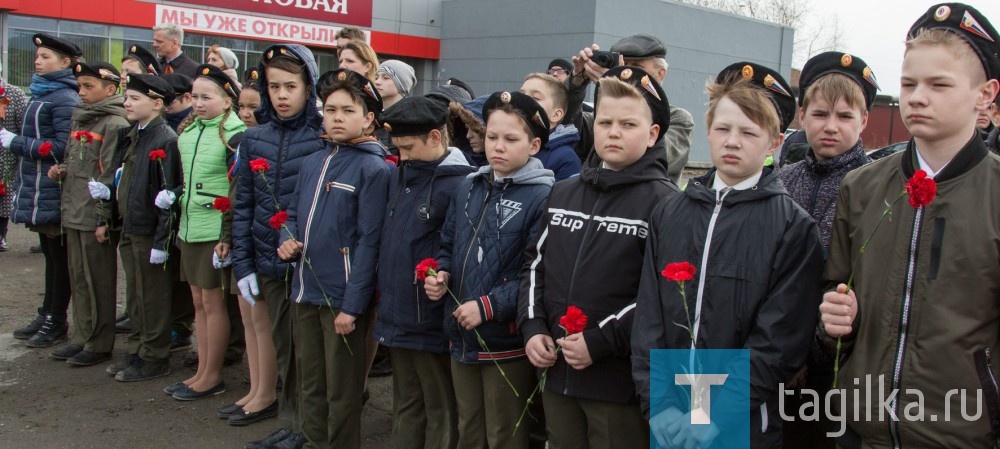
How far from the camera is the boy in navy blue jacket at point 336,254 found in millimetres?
4375

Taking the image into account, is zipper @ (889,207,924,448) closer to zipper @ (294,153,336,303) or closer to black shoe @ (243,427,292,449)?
zipper @ (294,153,336,303)

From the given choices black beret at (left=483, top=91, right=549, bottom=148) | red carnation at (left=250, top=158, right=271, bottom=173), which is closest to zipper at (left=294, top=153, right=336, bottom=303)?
red carnation at (left=250, top=158, right=271, bottom=173)

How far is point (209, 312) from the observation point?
220 inches

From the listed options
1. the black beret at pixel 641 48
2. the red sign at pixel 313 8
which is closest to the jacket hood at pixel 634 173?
the black beret at pixel 641 48

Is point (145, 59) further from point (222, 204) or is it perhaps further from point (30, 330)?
point (222, 204)

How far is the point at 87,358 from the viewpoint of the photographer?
6398mm

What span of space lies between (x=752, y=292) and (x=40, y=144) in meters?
6.29

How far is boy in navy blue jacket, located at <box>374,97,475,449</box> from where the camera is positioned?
414 cm

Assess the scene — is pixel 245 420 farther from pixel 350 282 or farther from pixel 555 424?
pixel 555 424

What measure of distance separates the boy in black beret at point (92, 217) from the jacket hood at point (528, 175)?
12.8 feet

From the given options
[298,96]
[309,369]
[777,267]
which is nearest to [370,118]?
[298,96]

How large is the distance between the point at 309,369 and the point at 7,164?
6.11 m

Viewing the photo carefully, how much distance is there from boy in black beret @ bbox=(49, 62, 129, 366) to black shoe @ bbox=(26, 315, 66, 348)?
1.33 ft

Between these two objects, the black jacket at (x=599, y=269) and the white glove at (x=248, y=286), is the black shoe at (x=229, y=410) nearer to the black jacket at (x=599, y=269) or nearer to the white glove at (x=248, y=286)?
the white glove at (x=248, y=286)
